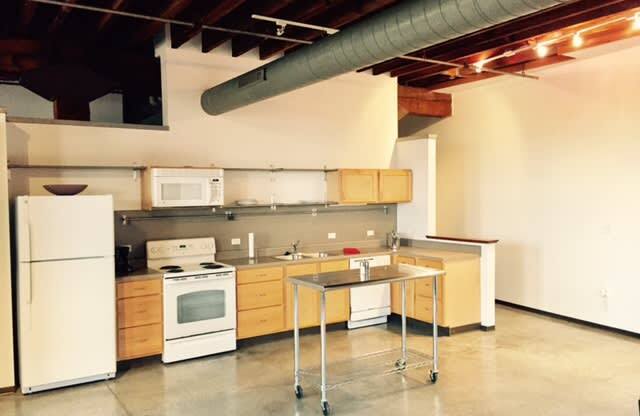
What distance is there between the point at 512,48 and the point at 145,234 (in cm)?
438

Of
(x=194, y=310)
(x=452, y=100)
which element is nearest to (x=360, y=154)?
(x=452, y=100)

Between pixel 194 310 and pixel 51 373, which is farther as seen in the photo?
pixel 194 310

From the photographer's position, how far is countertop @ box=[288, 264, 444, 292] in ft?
13.4

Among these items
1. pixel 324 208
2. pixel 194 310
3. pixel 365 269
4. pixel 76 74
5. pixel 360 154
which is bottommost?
pixel 194 310

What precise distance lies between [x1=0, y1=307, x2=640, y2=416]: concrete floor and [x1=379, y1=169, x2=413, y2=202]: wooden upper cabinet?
1.87 m

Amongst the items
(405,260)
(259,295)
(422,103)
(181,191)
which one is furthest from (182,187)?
(422,103)

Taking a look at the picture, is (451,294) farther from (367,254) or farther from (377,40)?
(377,40)

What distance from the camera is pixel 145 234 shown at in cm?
558

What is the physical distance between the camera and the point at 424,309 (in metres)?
6.11

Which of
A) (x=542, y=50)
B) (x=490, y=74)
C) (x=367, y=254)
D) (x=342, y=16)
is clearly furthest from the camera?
(x=490, y=74)

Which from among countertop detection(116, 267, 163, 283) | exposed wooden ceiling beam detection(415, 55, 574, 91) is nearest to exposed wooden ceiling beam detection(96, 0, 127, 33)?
countertop detection(116, 267, 163, 283)

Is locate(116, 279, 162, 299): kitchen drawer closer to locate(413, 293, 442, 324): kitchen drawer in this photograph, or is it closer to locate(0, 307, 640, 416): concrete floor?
locate(0, 307, 640, 416): concrete floor

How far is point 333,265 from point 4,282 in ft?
10.5

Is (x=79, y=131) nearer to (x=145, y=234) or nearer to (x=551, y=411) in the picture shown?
(x=145, y=234)
